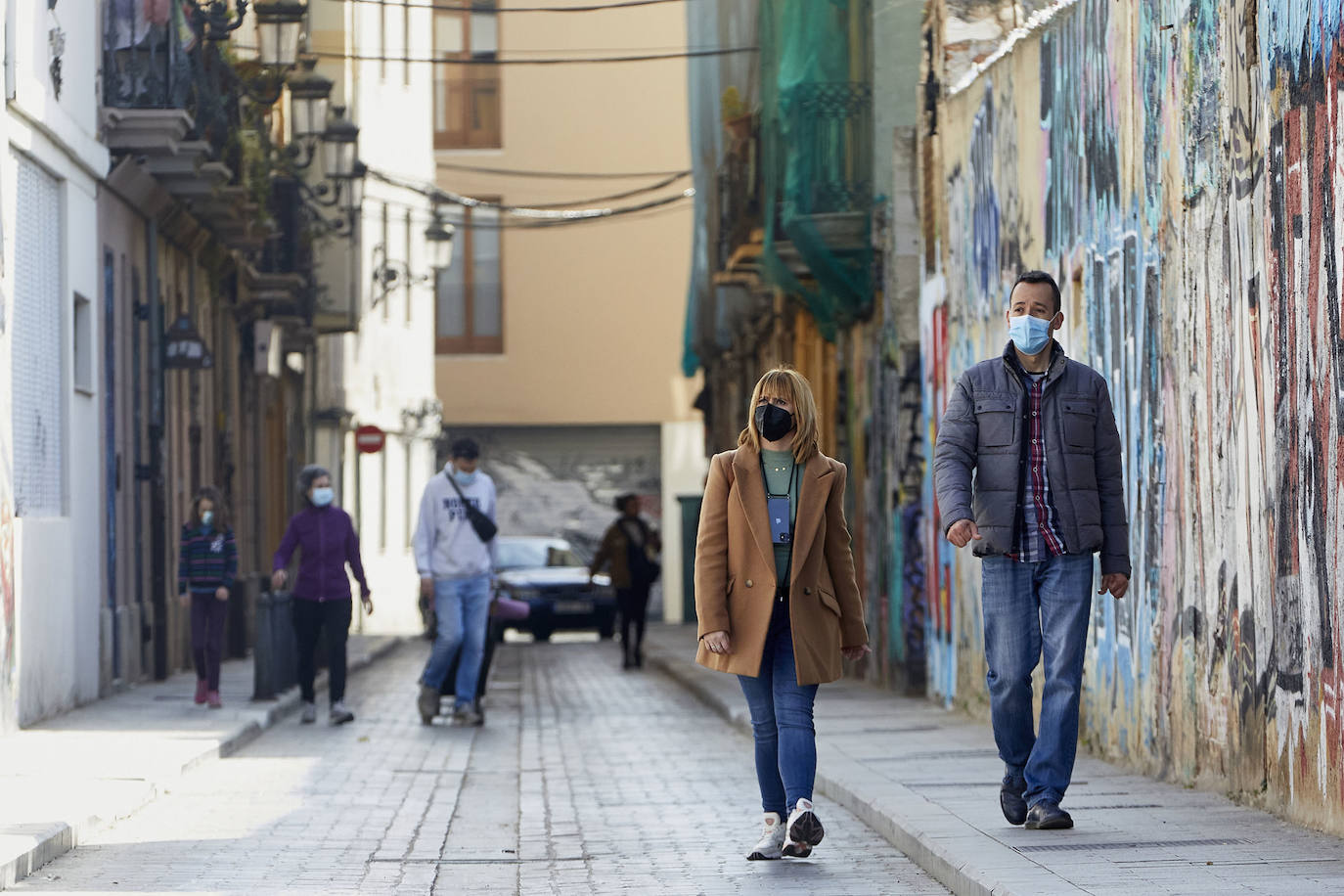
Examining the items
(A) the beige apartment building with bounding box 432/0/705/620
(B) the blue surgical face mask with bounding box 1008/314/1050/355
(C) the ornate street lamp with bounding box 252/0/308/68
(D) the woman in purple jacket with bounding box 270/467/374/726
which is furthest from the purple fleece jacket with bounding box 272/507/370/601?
(A) the beige apartment building with bounding box 432/0/705/620

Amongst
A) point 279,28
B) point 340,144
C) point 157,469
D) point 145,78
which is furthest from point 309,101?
point 145,78

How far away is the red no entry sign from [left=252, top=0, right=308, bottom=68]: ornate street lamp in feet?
43.9

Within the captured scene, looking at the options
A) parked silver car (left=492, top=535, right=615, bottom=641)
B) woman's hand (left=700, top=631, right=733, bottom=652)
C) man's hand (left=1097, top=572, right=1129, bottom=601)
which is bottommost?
parked silver car (left=492, top=535, right=615, bottom=641)

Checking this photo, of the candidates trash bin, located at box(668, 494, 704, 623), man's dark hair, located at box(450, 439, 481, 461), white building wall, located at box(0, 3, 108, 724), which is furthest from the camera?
trash bin, located at box(668, 494, 704, 623)

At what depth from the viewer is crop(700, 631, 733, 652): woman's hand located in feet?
25.1

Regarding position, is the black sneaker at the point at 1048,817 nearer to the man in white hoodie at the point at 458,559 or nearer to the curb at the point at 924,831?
the curb at the point at 924,831

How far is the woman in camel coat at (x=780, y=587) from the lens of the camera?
25.2ft

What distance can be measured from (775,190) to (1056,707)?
495 inches

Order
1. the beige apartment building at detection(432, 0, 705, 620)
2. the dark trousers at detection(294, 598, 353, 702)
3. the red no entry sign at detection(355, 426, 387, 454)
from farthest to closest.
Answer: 1. the beige apartment building at detection(432, 0, 705, 620)
2. the red no entry sign at detection(355, 426, 387, 454)
3. the dark trousers at detection(294, 598, 353, 702)

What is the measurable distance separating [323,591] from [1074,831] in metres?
8.28

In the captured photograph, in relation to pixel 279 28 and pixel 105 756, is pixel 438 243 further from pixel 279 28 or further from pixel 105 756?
pixel 105 756

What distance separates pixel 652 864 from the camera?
8016 millimetres

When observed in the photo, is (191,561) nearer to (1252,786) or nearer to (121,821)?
(121,821)

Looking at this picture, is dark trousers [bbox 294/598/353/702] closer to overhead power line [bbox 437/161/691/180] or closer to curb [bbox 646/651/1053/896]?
curb [bbox 646/651/1053/896]
